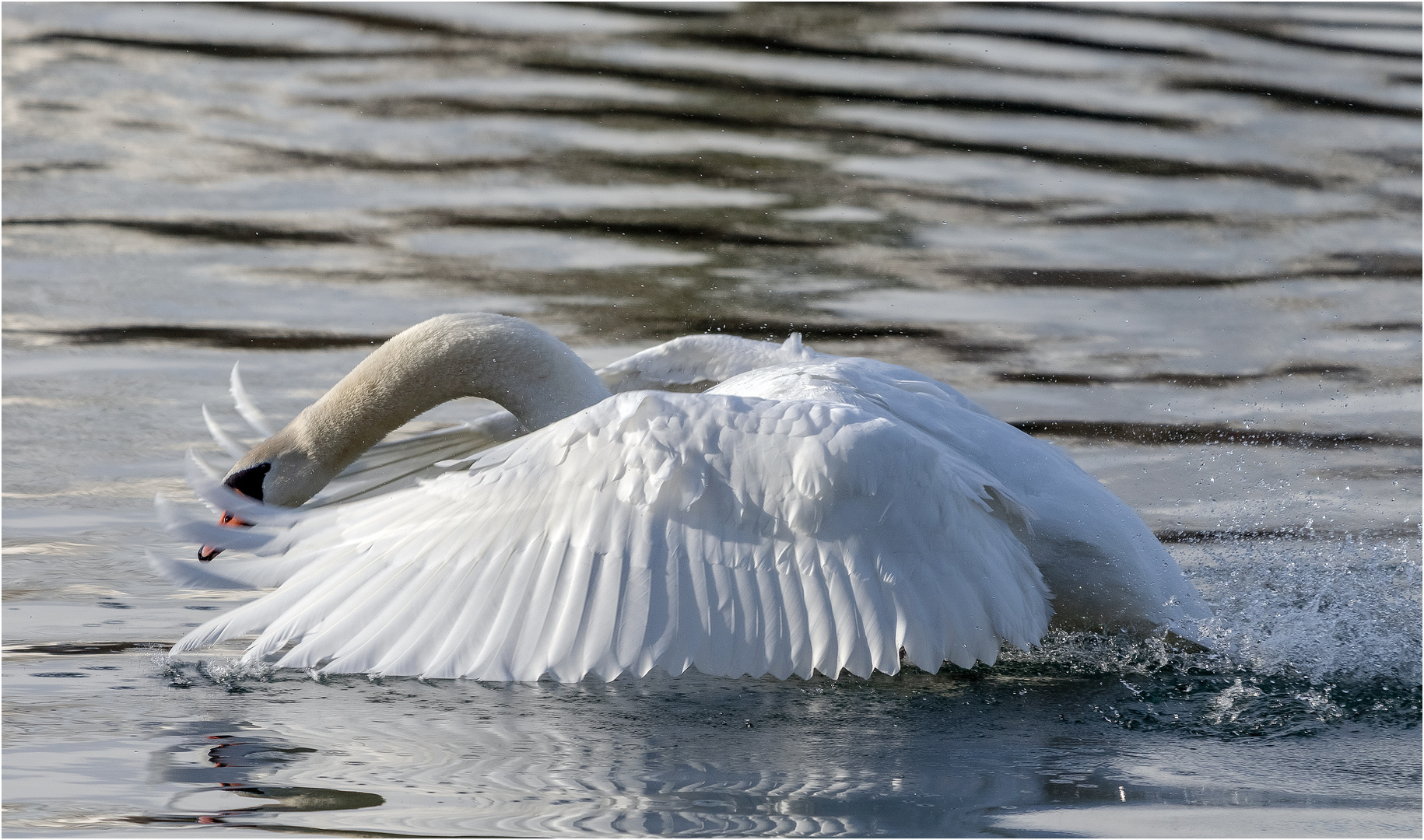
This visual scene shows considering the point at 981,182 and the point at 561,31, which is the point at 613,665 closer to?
the point at 981,182

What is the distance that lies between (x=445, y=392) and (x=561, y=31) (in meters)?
10.6

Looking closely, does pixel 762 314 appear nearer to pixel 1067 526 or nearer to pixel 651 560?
pixel 1067 526

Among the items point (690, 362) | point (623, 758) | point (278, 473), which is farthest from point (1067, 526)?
point (278, 473)

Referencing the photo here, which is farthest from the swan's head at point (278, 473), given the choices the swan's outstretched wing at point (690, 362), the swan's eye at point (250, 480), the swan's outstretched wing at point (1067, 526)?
the swan's outstretched wing at point (1067, 526)

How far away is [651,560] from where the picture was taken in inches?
191

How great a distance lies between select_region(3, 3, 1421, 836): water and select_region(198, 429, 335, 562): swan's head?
1.28 ft

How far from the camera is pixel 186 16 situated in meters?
16.3

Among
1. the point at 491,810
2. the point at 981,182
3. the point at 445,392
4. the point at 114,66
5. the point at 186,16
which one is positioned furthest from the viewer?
the point at 186,16

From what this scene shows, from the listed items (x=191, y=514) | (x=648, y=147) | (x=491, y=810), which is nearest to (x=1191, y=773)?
(x=491, y=810)

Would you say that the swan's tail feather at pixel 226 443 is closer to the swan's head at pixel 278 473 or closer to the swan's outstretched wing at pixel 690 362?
the swan's head at pixel 278 473

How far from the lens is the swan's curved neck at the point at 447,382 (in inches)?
247

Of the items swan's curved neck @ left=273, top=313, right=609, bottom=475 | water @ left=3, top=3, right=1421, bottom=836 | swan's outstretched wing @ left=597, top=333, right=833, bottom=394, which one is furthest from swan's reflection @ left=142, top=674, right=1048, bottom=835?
swan's outstretched wing @ left=597, top=333, right=833, bottom=394

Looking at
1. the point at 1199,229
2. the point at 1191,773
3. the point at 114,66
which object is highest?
the point at 114,66

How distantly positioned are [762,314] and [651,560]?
5109mm
